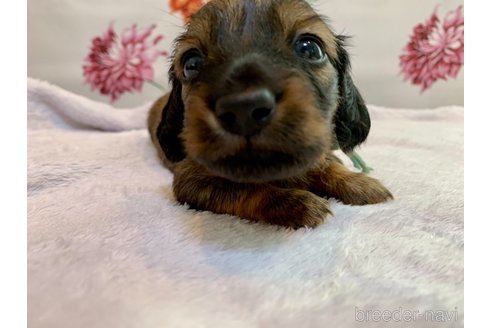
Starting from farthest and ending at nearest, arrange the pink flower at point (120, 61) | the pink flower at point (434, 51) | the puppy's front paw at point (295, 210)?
the pink flower at point (120, 61)
the pink flower at point (434, 51)
the puppy's front paw at point (295, 210)

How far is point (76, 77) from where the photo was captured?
3.45 m

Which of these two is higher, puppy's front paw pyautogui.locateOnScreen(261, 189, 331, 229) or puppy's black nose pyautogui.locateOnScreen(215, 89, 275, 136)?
puppy's black nose pyautogui.locateOnScreen(215, 89, 275, 136)

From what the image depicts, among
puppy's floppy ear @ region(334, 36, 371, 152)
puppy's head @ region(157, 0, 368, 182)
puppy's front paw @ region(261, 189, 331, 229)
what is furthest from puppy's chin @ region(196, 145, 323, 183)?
puppy's floppy ear @ region(334, 36, 371, 152)

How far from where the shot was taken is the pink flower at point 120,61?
11.3 feet

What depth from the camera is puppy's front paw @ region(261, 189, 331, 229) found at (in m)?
1.32

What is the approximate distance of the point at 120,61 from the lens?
3.47m

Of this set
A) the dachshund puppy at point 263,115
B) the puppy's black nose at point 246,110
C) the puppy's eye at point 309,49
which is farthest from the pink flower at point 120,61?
the puppy's black nose at point 246,110

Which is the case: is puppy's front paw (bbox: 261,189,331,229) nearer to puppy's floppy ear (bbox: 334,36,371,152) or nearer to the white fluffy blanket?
the white fluffy blanket

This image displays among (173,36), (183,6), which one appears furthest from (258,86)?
(173,36)

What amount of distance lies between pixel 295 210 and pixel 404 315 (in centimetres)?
45

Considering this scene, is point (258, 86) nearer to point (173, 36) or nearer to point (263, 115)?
point (263, 115)

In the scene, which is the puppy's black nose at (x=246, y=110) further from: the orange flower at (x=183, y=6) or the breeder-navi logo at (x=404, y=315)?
Result: the orange flower at (x=183, y=6)

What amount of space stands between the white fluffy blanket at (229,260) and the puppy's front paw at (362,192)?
0.17 feet

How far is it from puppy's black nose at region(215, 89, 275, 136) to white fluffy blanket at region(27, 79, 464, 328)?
0.33 m
